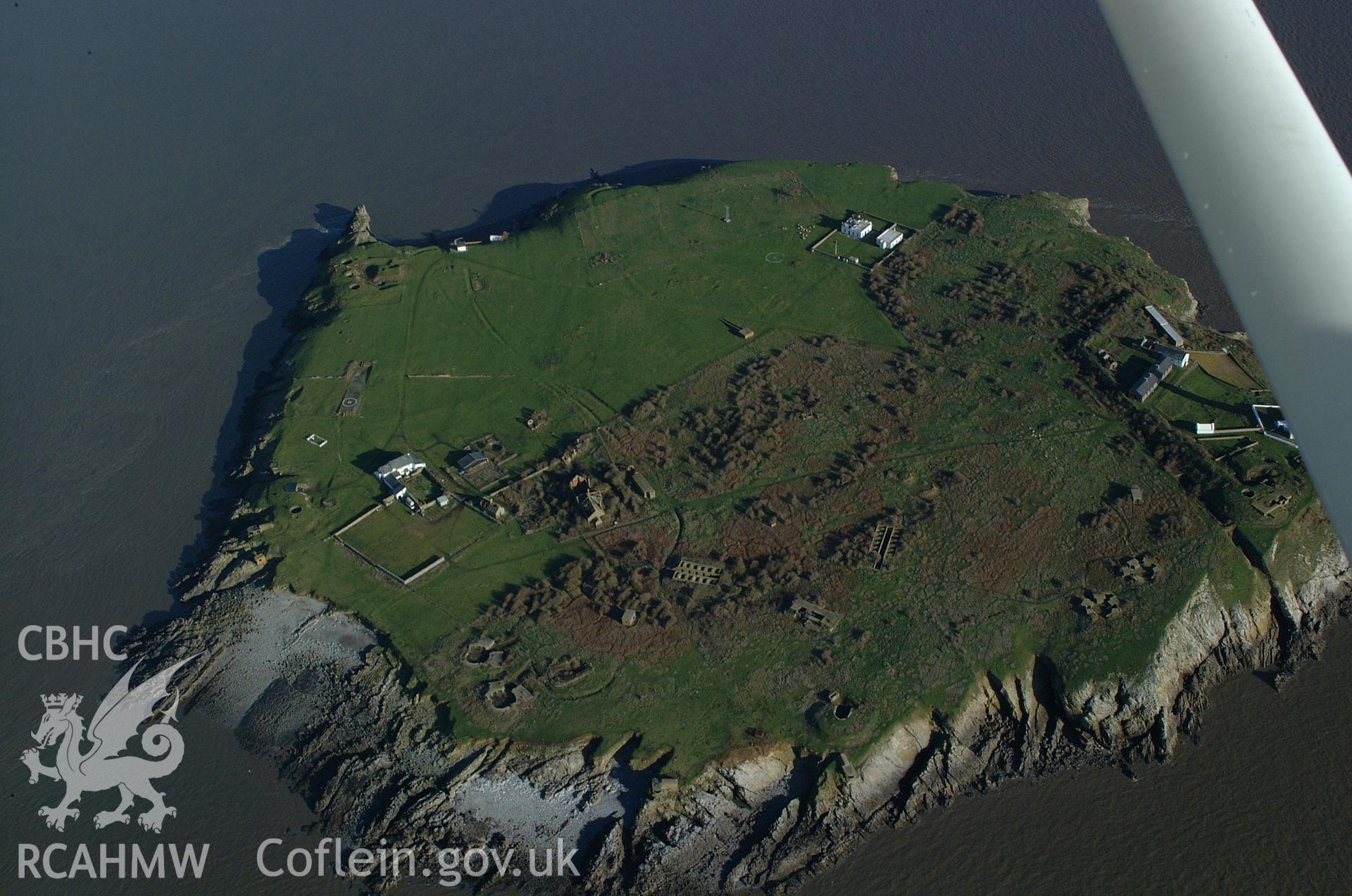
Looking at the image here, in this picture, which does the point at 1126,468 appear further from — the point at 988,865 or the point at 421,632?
the point at 421,632

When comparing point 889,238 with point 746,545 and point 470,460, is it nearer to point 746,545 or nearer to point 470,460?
point 746,545

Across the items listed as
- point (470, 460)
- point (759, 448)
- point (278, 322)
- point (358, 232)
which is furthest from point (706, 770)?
point (358, 232)

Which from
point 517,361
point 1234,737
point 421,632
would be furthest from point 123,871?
point 1234,737

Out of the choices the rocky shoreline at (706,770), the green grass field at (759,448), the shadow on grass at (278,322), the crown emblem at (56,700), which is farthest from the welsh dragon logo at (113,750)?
the green grass field at (759,448)

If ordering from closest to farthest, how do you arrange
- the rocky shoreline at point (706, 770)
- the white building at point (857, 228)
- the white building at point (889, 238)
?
the rocky shoreline at point (706, 770) → the white building at point (889, 238) → the white building at point (857, 228)

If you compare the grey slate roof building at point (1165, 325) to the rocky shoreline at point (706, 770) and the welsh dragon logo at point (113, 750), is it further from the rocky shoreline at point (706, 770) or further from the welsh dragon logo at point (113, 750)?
the welsh dragon logo at point (113, 750)

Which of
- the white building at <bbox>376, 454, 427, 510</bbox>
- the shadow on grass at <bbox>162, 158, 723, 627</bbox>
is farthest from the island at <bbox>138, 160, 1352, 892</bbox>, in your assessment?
the shadow on grass at <bbox>162, 158, 723, 627</bbox>

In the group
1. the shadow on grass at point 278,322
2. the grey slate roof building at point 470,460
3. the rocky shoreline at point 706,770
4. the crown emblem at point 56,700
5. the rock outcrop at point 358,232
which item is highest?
the rock outcrop at point 358,232
